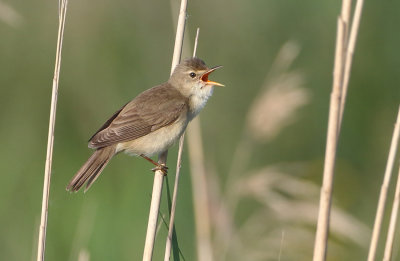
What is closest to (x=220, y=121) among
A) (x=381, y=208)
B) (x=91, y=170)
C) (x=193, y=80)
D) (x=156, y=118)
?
(x=193, y=80)

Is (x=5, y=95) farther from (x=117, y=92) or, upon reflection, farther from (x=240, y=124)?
(x=240, y=124)

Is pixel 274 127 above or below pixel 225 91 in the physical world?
below

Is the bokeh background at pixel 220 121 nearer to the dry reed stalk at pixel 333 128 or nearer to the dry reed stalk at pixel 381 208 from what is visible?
the dry reed stalk at pixel 381 208

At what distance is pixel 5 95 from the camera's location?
221 inches

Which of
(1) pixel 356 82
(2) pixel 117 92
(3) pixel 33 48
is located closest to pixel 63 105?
(2) pixel 117 92

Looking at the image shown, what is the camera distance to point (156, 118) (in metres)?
4.34

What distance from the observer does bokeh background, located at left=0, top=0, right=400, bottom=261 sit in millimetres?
4164

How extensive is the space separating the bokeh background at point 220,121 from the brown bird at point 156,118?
0.25 metres

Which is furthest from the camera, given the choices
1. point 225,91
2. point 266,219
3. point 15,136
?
point 225,91

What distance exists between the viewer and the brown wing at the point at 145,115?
4238 millimetres

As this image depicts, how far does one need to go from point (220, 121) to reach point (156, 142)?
1.49 meters

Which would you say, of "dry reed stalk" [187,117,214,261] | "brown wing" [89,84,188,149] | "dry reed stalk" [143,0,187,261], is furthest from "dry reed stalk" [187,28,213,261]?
"brown wing" [89,84,188,149]

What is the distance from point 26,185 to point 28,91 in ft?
4.19

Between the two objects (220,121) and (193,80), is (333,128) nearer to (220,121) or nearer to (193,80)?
(193,80)
